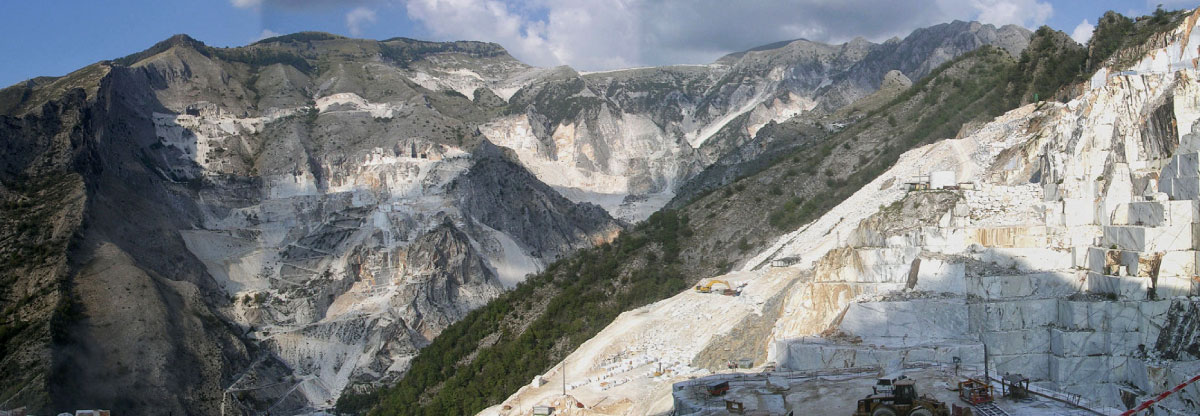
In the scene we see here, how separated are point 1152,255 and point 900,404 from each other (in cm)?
804

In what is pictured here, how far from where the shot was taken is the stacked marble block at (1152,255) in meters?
17.8

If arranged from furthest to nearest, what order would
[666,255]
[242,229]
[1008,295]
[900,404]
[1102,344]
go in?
1. [242,229]
2. [666,255]
3. [1008,295]
4. [1102,344]
5. [900,404]

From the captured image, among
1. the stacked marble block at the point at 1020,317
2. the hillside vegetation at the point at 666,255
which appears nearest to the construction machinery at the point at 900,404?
the stacked marble block at the point at 1020,317

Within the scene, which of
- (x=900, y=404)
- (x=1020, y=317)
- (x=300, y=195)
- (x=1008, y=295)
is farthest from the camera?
(x=300, y=195)

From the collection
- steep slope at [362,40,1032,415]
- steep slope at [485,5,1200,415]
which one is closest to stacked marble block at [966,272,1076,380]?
steep slope at [485,5,1200,415]

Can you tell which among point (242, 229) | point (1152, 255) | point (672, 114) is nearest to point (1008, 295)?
point (1152, 255)

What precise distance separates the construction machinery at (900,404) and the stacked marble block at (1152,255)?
22.5ft

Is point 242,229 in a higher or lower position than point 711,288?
higher

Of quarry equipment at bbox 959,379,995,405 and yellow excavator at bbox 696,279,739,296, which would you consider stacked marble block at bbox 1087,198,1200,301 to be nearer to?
quarry equipment at bbox 959,379,995,405

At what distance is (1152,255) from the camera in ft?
59.9

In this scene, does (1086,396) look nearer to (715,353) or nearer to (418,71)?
(715,353)

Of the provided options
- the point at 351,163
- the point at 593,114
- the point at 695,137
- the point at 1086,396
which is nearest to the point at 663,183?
the point at 593,114

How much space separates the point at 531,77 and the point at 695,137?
3071 cm

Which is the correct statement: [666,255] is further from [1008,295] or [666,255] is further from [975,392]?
[975,392]
